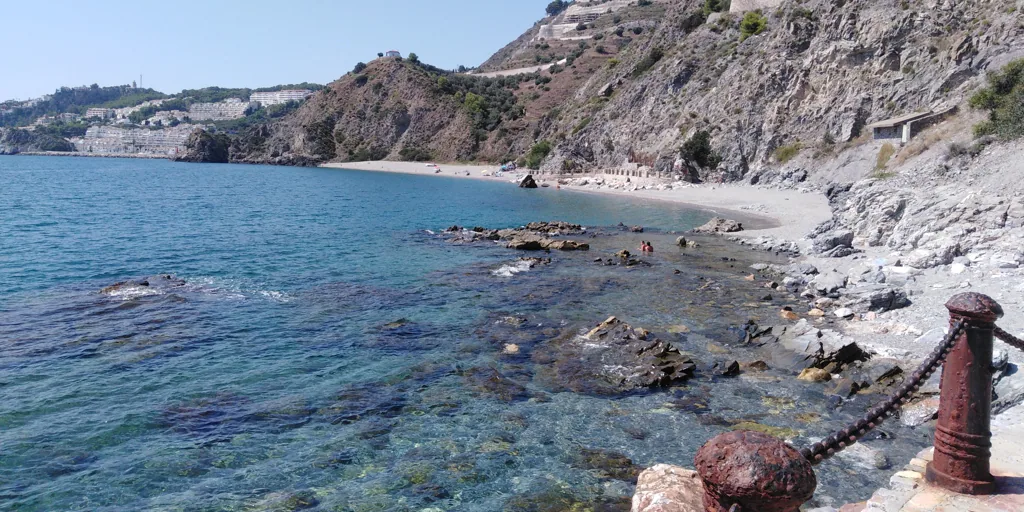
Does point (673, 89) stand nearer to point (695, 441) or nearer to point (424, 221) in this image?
point (424, 221)

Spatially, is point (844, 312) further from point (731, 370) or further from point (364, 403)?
point (364, 403)

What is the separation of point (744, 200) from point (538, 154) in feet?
160

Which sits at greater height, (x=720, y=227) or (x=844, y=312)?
(x=720, y=227)

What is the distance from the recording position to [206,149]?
14638 cm

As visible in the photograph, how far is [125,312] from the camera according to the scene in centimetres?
1800

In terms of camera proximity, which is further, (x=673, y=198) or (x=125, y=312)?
(x=673, y=198)

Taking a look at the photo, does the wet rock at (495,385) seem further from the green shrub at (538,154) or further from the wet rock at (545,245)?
the green shrub at (538,154)

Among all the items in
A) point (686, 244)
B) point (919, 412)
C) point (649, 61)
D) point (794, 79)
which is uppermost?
point (649, 61)

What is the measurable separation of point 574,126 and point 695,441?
87.6 meters

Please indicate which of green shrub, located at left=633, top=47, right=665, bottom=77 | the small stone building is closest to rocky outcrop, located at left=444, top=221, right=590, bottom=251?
the small stone building

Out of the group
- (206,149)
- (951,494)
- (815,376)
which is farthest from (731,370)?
(206,149)

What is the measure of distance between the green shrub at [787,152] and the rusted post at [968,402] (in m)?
54.9

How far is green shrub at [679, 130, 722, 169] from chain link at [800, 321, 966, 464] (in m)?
60.8

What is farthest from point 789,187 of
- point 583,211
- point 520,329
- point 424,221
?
point 520,329
